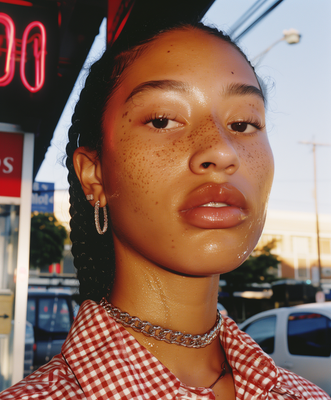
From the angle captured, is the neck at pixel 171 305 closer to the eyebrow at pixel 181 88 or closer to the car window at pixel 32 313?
the eyebrow at pixel 181 88

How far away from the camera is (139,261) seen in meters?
1.15

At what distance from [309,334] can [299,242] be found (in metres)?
27.9

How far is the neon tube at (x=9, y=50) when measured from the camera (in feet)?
12.7

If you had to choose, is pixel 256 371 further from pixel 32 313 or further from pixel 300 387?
pixel 32 313

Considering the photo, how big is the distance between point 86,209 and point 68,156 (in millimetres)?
221

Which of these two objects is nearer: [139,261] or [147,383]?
[147,383]

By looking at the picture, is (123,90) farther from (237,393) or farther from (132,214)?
(237,393)

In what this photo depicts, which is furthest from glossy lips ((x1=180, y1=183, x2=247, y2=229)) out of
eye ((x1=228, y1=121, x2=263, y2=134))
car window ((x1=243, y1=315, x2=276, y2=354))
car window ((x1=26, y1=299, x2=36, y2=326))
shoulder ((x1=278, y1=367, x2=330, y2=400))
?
car window ((x1=26, y1=299, x2=36, y2=326))

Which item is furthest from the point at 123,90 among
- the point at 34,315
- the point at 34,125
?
the point at 34,315

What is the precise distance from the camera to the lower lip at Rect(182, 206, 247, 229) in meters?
0.96

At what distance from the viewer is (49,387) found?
38.7 inches

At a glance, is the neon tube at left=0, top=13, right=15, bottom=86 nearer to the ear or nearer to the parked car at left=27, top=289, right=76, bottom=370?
the ear

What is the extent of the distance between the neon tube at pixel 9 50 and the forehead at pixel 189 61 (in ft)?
10.1

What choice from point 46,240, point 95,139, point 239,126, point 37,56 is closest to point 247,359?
point 239,126
